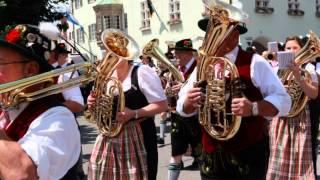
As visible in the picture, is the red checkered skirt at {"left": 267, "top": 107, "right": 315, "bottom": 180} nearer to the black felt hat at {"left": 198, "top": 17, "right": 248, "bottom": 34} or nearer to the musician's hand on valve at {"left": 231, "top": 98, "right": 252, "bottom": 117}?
the black felt hat at {"left": 198, "top": 17, "right": 248, "bottom": 34}

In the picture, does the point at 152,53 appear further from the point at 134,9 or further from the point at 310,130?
the point at 134,9

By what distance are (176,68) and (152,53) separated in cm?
68

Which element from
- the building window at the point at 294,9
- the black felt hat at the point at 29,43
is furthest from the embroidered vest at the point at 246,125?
the building window at the point at 294,9

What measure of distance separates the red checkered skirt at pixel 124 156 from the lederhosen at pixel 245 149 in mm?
1008

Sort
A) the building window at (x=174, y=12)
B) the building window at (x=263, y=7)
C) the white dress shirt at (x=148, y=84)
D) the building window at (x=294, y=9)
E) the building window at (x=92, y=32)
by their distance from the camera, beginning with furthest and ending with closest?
the building window at (x=92, y=32)
the building window at (x=174, y=12)
the building window at (x=294, y=9)
the building window at (x=263, y=7)
the white dress shirt at (x=148, y=84)

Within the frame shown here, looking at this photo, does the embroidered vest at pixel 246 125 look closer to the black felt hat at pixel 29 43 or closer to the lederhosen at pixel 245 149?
the lederhosen at pixel 245 149

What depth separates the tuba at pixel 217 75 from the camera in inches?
143

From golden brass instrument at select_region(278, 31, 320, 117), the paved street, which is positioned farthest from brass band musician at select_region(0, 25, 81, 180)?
the paved street

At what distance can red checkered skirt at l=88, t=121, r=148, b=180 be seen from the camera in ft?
15.2

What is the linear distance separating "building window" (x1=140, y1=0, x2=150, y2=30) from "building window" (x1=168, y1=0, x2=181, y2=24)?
2577mm

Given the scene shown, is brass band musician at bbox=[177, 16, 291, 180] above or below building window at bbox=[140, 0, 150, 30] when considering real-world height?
below

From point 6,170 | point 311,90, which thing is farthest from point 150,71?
point 6,170

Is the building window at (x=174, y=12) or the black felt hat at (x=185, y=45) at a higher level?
the building window at (x=174, y=12)

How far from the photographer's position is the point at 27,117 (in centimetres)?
227
